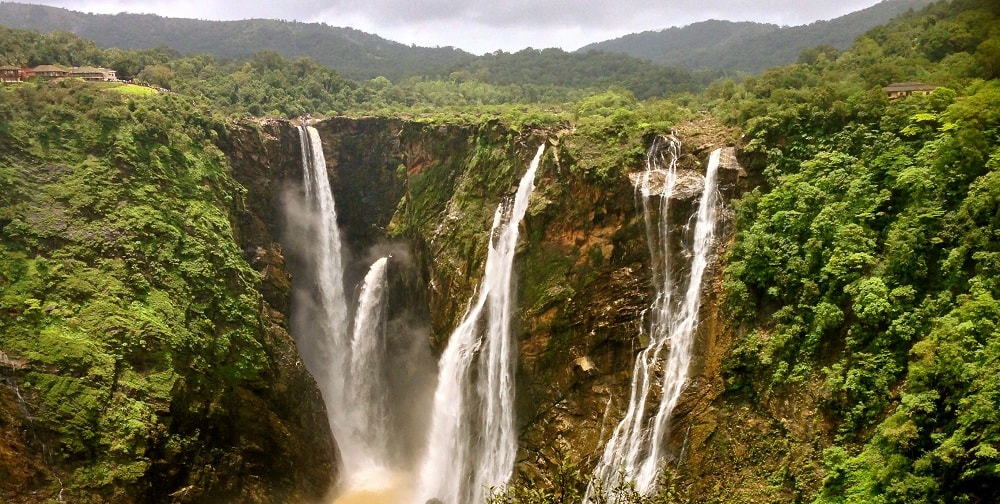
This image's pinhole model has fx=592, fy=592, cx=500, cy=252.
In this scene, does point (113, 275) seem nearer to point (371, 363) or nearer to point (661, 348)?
point (371, 363)

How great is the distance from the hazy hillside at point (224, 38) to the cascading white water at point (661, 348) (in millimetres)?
61757

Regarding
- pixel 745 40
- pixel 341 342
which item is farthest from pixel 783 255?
pixel 745 40

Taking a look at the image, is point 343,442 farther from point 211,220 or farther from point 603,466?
point 603,466

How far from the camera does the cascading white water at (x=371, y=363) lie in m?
29.0

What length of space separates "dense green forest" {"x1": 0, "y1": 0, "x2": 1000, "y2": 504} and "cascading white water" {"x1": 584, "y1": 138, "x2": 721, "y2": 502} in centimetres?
109

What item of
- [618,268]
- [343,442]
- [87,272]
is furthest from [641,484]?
[87,272]

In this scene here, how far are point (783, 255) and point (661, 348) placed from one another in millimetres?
4184

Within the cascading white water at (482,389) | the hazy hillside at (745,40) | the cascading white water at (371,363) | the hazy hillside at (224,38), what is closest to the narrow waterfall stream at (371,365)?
the cascading white water at (371,363)

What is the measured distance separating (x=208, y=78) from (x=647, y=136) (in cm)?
3208

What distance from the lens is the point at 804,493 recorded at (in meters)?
12.5

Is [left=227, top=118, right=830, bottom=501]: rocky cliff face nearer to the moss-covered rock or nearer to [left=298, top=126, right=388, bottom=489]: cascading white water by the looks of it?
[left=298, top=126, right=388, bottom=489]: cascading white water

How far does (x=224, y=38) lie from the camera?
92000mm

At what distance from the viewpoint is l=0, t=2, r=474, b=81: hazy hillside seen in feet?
269

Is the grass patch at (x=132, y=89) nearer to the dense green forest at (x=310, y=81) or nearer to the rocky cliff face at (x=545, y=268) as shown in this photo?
the dense green forest at (x=310, y=81)
